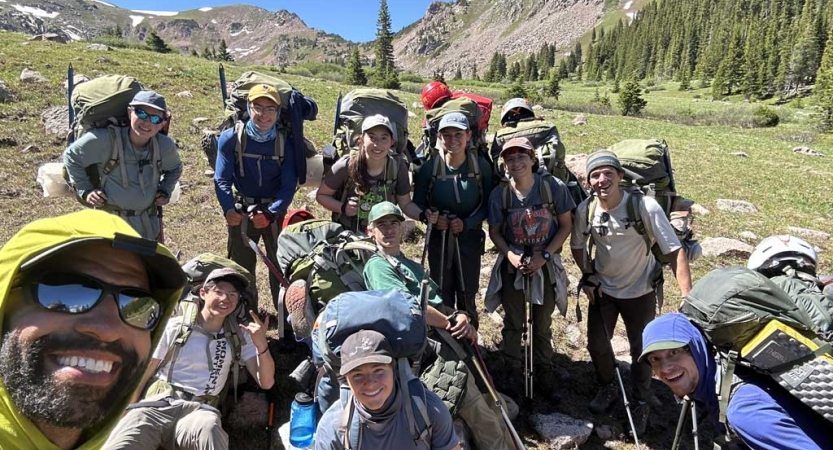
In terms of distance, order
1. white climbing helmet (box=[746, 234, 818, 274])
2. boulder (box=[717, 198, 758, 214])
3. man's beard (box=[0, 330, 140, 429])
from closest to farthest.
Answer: man's beard (box=[0, 330, 140, 429])
white climbing helmet (box=[746, 234, 818, 274])
boulder (box=[717, 198, 758, 214])

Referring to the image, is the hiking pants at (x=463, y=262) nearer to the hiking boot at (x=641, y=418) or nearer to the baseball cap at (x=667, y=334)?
the hiking boot at (x=641, y=418)

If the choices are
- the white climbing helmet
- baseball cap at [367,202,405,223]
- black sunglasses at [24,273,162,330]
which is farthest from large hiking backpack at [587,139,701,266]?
black sunglasses at [24,273,162,330]

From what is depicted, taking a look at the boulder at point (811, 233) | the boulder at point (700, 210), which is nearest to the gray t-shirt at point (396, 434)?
the boulder at point (700, 210)

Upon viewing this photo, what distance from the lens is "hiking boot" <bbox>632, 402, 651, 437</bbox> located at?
16.6ft

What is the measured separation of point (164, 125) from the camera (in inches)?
209

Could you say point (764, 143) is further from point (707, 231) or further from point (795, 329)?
point (795, 329)

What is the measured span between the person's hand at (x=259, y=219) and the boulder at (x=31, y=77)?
17.1 meters

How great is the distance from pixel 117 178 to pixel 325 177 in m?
2.27

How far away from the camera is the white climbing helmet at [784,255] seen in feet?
13.6

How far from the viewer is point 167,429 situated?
3.65 metres

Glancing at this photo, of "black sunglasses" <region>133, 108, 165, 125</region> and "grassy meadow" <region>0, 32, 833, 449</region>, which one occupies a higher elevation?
"black sunglasses" <region>133, 108, 165, 125</region>

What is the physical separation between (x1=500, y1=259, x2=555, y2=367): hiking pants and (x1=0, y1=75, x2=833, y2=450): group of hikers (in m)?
0.03

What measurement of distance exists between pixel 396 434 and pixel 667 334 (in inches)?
77.3

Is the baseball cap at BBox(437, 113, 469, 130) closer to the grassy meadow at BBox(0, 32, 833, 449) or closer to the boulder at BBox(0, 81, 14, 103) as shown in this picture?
the grassy meadow at BBox(0, 32, 833, 449)
